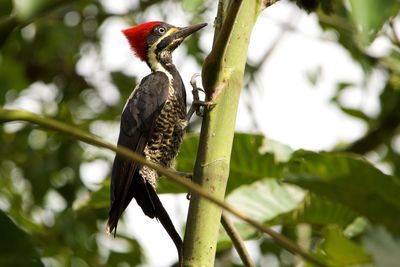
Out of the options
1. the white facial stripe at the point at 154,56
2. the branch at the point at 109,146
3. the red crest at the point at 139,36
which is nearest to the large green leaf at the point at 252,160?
the white facial stripe at the point at 154,56

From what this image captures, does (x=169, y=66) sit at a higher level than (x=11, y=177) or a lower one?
higher

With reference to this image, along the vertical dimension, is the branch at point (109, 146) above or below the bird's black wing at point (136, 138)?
above

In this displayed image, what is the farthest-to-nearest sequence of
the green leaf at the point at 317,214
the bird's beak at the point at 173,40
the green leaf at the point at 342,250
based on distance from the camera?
the bird's beak at the point at 173,40 < the green leaf at the point at 317,214 < the green leaf at the point at 342,250

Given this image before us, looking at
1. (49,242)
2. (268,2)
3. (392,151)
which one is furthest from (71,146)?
(268,2)

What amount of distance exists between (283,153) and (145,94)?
90 cm

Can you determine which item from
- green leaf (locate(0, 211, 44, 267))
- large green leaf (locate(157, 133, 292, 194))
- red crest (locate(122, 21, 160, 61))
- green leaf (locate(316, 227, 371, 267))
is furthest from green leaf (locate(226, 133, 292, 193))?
green leaf (locate(0, 211, 44, 267))

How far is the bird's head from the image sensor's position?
401 centimetres

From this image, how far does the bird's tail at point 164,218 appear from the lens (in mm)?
2604

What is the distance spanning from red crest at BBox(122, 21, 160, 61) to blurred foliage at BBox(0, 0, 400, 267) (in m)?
0.36

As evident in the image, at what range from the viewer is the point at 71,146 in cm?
475

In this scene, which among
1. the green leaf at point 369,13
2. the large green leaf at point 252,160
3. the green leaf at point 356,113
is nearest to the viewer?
the green leaf at point 369,13

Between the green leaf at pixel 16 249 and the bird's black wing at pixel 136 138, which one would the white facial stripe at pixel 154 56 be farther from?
the green leaf at pixel 16 249

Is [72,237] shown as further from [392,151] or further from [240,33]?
[240,33]

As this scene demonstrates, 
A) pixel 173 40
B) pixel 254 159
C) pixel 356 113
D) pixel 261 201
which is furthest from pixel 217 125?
pixel 356 113
